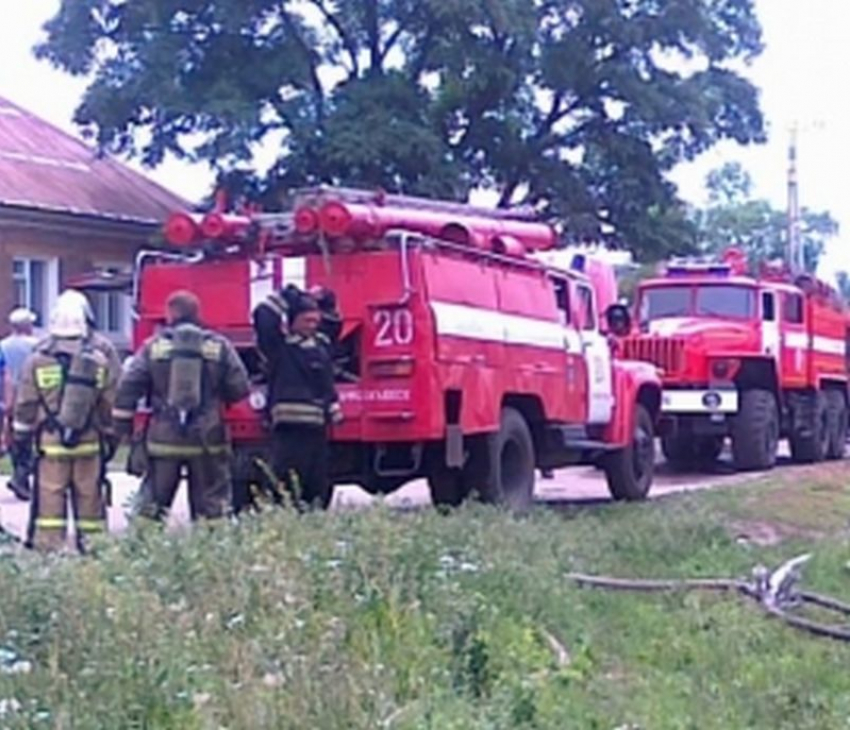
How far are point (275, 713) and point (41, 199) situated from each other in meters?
30.2

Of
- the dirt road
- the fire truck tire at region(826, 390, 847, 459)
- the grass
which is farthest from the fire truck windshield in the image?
the grass

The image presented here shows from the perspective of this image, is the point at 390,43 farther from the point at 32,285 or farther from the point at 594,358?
the point at 594,358

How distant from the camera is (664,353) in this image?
75.7 ft

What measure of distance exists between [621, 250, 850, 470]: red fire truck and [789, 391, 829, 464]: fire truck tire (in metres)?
0.02

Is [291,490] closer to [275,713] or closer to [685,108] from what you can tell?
[275,713]

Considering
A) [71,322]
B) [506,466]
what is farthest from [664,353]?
[71,322]

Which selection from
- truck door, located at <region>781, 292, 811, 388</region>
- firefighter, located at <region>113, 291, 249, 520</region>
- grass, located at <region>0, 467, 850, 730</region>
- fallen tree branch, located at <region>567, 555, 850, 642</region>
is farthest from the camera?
truck door, located at <region>781, 292, 811, 388</region>

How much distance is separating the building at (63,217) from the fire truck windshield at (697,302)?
11.4 meters

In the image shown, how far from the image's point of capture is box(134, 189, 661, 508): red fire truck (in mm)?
13453

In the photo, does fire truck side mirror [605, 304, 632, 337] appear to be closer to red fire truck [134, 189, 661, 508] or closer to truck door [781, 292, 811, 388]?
red fire truck [134, 189, 661, 508]

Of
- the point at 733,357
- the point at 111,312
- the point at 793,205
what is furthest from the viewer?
the point at 793,205

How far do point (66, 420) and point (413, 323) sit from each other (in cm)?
294

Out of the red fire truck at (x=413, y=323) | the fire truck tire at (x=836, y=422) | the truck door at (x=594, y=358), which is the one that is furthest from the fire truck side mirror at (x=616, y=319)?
the fire truck tire at (x=836, y=422)

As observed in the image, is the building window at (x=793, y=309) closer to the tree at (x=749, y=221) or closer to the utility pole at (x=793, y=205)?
the utility pole at (x=793, y=205)
